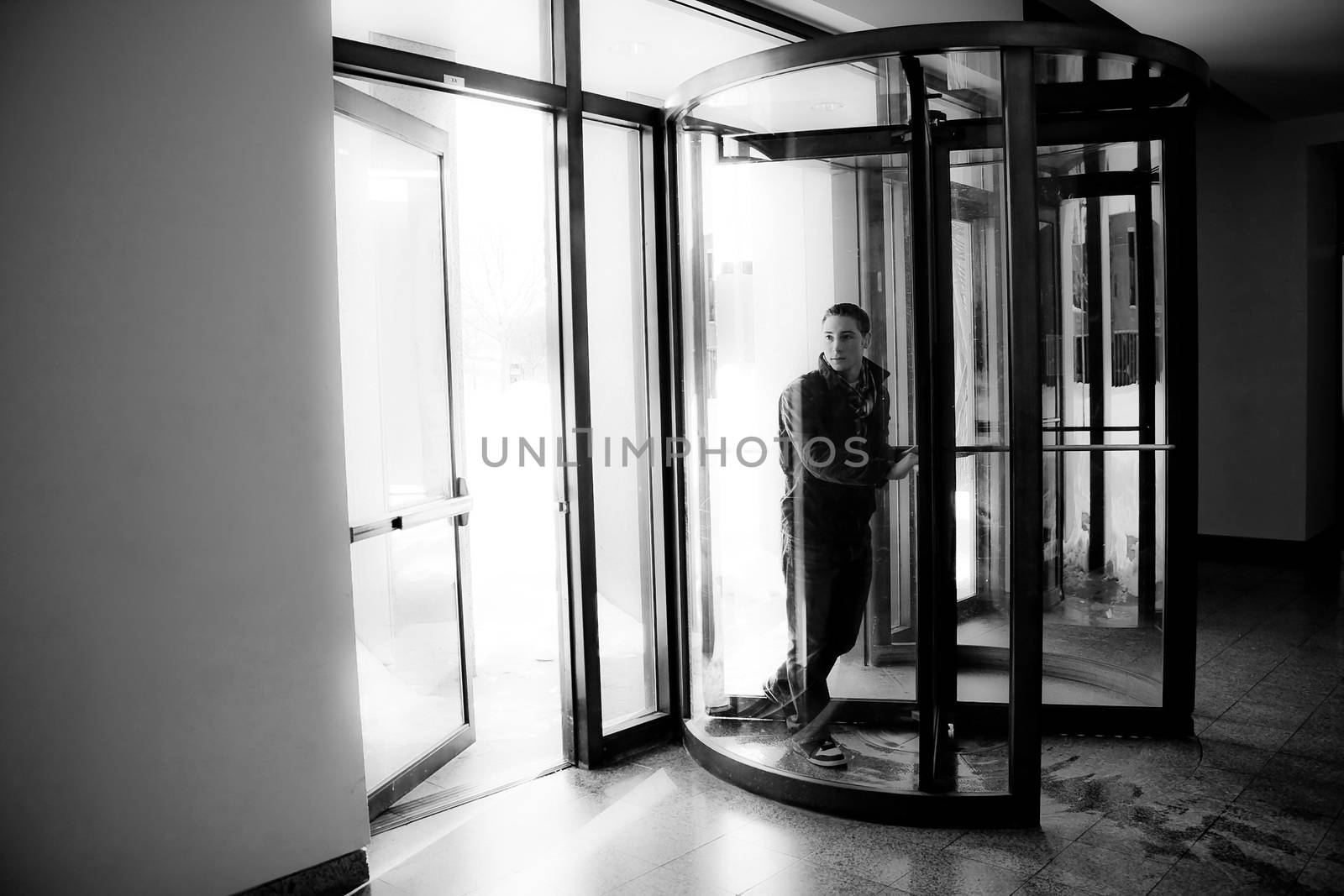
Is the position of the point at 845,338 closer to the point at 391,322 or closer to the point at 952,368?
the point at 952,368

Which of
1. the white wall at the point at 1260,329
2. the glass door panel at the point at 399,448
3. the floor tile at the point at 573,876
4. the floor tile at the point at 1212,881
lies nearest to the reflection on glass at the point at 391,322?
the glass door panel at the point at 399,448

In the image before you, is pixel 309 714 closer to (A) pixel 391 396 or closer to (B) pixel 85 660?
(B) pixel 85 660

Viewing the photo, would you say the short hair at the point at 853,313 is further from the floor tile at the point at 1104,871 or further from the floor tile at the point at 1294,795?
the floor tile at the point at 1294,795

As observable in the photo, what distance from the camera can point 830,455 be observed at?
2951mm

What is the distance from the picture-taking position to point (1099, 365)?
11.3 feet

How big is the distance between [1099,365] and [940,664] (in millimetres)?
1298

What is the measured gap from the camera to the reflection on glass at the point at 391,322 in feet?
10.1

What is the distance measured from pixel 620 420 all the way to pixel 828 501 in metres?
0.99

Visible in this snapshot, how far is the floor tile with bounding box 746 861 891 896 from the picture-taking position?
2.52m

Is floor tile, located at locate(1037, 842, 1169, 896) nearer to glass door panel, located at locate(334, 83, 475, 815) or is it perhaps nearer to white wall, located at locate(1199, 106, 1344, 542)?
glass door panel, located at locate(334, 83, 475, 815)

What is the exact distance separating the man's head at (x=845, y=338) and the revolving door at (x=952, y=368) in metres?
0.03

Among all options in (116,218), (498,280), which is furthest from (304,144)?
(498,280)

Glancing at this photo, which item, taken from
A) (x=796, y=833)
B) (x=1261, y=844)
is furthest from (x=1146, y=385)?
(x=796, y=833)

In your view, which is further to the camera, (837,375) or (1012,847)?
(837,375)
